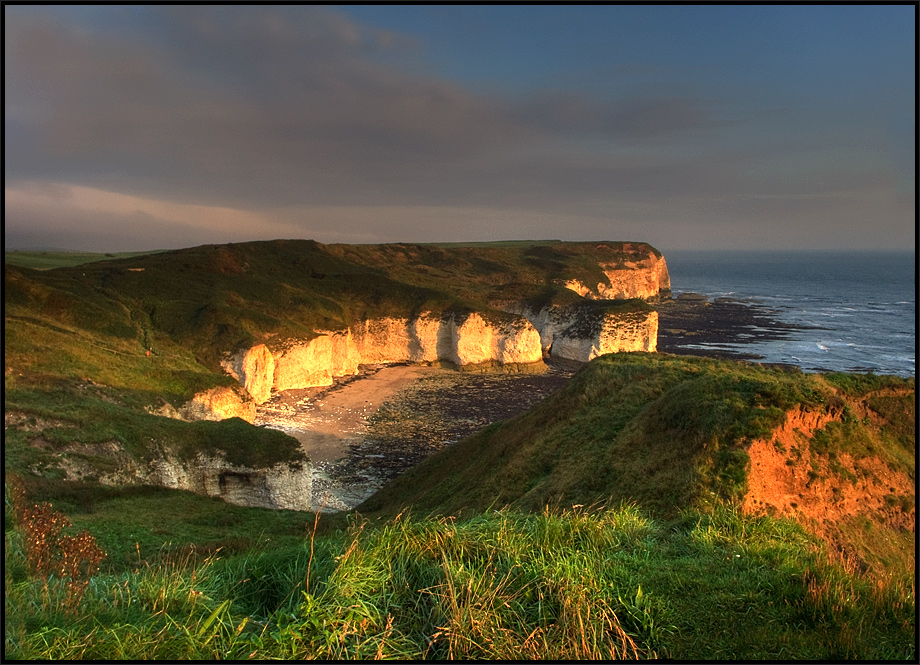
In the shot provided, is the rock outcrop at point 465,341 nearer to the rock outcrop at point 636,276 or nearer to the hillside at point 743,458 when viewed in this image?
the hillside at point 743,458

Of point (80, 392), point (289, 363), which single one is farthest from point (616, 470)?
point (289, 363)

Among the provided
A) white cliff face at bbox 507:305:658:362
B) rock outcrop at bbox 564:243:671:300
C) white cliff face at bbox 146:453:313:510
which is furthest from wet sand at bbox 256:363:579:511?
rock outcrop at bbox 564:243:671:300

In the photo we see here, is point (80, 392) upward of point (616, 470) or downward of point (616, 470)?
downward

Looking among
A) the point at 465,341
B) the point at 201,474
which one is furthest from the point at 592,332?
the point at 201,474

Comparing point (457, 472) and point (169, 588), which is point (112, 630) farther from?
point (457, 472)

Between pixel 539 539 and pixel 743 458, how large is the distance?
20.9 ft

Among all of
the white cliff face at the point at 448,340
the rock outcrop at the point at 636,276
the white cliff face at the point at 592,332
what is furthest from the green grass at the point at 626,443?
the rock outcrop at the point at 636,276

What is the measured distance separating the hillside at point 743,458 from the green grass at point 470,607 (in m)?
3.80

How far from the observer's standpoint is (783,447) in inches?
472

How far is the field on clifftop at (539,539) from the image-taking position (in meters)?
5.45

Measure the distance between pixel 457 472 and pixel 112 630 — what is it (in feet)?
56.8

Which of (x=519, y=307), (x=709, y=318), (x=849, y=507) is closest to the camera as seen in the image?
(x=849, y=507)

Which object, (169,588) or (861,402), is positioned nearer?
(169,588)

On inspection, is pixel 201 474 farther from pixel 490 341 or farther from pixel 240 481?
pixel 490 341
